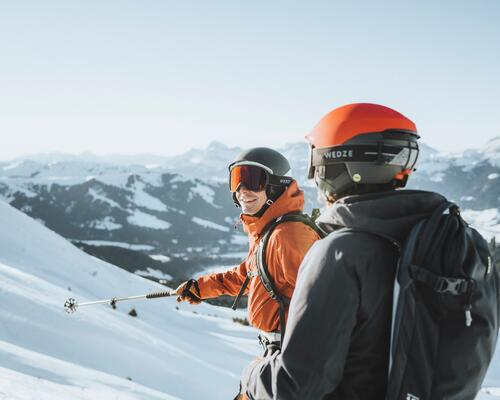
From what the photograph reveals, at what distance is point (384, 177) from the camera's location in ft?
6.89

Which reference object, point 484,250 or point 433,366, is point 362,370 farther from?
point 484,250

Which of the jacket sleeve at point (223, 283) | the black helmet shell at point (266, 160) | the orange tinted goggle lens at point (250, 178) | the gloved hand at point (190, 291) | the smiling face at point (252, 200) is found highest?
the black helmet shell at point (266, 160)

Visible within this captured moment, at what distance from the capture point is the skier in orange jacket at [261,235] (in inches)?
123

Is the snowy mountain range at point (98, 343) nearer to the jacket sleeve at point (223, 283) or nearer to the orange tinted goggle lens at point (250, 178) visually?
the jacket sleeve at point (223, 283)

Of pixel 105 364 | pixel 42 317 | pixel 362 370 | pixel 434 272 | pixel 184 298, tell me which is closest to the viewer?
pixel 434 272

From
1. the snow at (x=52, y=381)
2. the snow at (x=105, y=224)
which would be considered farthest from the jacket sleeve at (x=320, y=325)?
the snow at (x=105, y=224)

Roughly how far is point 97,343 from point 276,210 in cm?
806

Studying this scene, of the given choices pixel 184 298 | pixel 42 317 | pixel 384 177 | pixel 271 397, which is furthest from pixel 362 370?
pixel 42 317

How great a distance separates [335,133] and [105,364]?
28.7 ft

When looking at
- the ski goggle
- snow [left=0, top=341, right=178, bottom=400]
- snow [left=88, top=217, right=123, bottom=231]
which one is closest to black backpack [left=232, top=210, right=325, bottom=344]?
the ski goggle

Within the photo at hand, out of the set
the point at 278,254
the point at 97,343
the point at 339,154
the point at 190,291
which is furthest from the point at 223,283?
the point at 97,343

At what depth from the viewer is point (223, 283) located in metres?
4.61

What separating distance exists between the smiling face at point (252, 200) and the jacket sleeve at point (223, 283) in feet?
2.62

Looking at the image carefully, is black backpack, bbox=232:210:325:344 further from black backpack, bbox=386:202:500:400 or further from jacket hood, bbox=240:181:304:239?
black backpack, bbox=386:202:500:400
